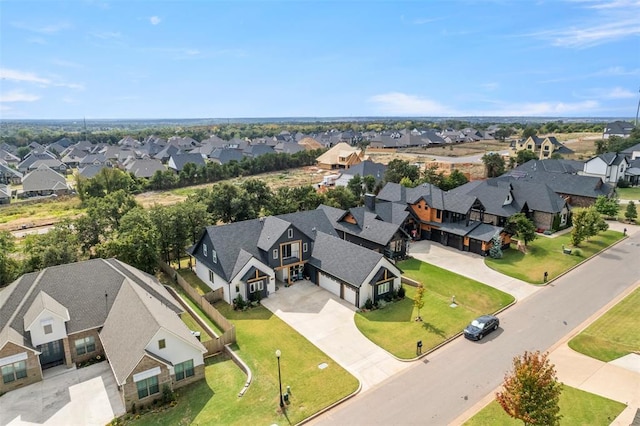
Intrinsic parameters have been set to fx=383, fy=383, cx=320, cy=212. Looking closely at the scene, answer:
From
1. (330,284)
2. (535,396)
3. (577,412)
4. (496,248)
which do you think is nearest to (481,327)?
(577,412)

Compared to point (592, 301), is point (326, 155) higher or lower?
higher

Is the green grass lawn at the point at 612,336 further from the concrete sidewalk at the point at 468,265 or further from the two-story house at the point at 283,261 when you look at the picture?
the two-story house at the point at 283,261

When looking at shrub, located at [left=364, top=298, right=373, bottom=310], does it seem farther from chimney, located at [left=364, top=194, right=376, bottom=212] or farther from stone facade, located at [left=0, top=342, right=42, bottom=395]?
stone facade, located at [left=0, top=342, right=42, bottom=395]

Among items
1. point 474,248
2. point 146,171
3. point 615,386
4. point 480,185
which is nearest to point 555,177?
point 480,185

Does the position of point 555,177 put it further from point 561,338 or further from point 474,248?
point 561,338

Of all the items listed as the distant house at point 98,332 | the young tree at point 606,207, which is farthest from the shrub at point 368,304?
the young tree at point 606,207

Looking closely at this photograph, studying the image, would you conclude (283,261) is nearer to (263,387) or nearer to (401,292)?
(401,292)
